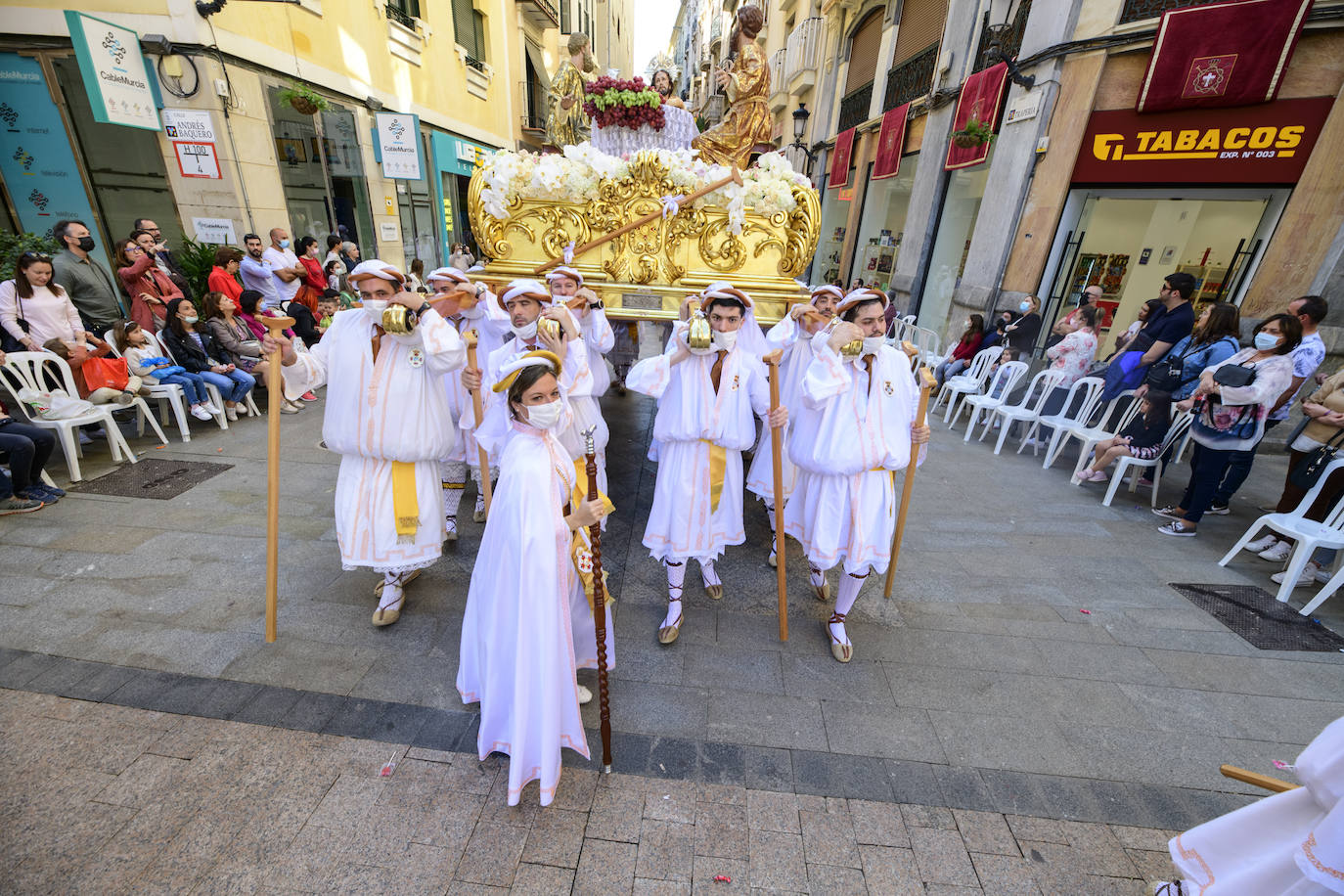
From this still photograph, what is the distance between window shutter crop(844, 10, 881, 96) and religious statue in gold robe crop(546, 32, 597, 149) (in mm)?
11898

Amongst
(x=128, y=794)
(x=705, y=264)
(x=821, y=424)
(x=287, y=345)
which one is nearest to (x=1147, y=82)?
(x=705, y=264)

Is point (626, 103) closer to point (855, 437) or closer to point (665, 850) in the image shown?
point (855, 437)

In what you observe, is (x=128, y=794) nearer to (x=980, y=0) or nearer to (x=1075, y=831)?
(x=1075, y=831)

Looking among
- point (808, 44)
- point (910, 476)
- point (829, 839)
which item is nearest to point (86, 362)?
point (829, 839)

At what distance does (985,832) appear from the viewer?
2367 mm

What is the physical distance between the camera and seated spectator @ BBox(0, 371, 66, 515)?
4.30 m

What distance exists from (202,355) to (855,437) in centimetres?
747

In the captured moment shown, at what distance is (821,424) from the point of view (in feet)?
10.7

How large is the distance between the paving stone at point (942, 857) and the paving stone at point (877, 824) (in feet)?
0.18

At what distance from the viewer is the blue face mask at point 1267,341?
4.50m

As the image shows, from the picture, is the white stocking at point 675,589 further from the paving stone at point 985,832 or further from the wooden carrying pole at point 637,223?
the wooden carrying pole at point 637,223

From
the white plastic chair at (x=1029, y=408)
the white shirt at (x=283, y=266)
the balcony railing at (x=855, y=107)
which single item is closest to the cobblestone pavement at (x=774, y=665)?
the white plastic chair at (x=1029, y=408)

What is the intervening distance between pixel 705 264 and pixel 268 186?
27.9 feet

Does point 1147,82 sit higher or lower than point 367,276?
higher
